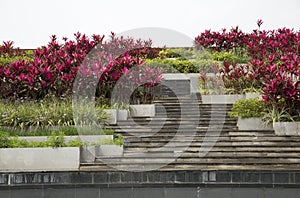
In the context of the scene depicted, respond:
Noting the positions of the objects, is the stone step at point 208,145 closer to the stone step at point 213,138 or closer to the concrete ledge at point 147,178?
the stone step at point 213,138

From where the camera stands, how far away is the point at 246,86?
12.5m

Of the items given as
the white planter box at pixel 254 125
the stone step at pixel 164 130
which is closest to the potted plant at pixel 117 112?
the stone step at pixel 164 130

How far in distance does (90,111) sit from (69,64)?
1.80 m

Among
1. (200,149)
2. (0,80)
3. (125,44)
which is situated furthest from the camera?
(125,44)

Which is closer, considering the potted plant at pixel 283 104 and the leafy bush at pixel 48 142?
the leafy bush at pixel 48 142

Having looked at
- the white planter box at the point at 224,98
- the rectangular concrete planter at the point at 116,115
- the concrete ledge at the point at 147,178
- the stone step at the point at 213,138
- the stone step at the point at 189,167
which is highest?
the white planter box at the point at 224,98

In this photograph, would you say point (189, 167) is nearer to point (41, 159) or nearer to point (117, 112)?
point (117, 112)

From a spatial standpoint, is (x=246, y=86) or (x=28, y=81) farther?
(x=246, y=86)

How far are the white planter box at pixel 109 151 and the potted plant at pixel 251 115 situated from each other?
2703mm

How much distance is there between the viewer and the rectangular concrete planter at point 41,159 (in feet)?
30.5

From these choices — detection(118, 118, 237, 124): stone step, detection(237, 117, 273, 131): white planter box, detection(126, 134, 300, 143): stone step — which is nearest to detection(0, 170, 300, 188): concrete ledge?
detection(126, 134, 300, 143): stone step

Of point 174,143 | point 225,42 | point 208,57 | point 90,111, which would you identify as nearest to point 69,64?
point 90,111

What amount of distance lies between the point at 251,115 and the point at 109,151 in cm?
315

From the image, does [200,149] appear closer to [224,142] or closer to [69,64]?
[224,142]
